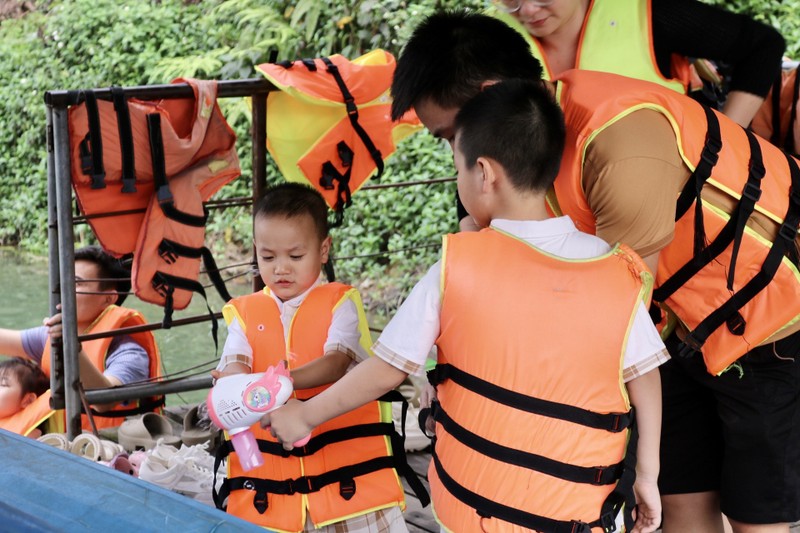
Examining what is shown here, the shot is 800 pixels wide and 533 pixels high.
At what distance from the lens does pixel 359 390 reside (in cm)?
174

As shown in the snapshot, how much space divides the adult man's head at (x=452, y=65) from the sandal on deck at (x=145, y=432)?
1.99 meters

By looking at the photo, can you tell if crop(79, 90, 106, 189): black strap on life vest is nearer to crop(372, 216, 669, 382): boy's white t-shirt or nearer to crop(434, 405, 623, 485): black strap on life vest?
crop(372, 216, 669, 382): boy's white t-shirt

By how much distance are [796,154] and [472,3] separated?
20.2 ft

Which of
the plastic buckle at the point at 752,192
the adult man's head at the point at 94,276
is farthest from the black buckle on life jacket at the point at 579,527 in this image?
the adult man's head at the point at 94,276

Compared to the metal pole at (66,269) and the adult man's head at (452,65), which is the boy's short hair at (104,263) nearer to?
the metal pole at (66,269)

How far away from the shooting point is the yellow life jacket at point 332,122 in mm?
3697

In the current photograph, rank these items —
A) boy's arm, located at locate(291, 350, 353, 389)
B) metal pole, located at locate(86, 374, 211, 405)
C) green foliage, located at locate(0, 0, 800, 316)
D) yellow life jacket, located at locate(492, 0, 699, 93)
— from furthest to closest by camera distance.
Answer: green foliage, located at locate(0, 0, 800, 316), metal pole, located at locate(86, 374, 211, 405), boy's arm, located at locate(291, 350, 353, 389), yellow life jacket, located at locate(492, 0, 699, 93)

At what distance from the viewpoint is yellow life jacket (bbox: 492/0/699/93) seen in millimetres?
2055

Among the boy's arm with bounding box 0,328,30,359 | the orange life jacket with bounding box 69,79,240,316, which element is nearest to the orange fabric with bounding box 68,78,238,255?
the orange life jacket with bounding box 69,79,240,316

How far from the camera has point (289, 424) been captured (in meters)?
1.80

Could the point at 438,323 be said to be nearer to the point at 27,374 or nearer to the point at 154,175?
the point at 154,175

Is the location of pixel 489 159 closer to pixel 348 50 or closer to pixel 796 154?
pixel 796 154

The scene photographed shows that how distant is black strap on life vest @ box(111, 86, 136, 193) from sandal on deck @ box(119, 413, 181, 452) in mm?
921

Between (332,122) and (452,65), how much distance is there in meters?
1.96
